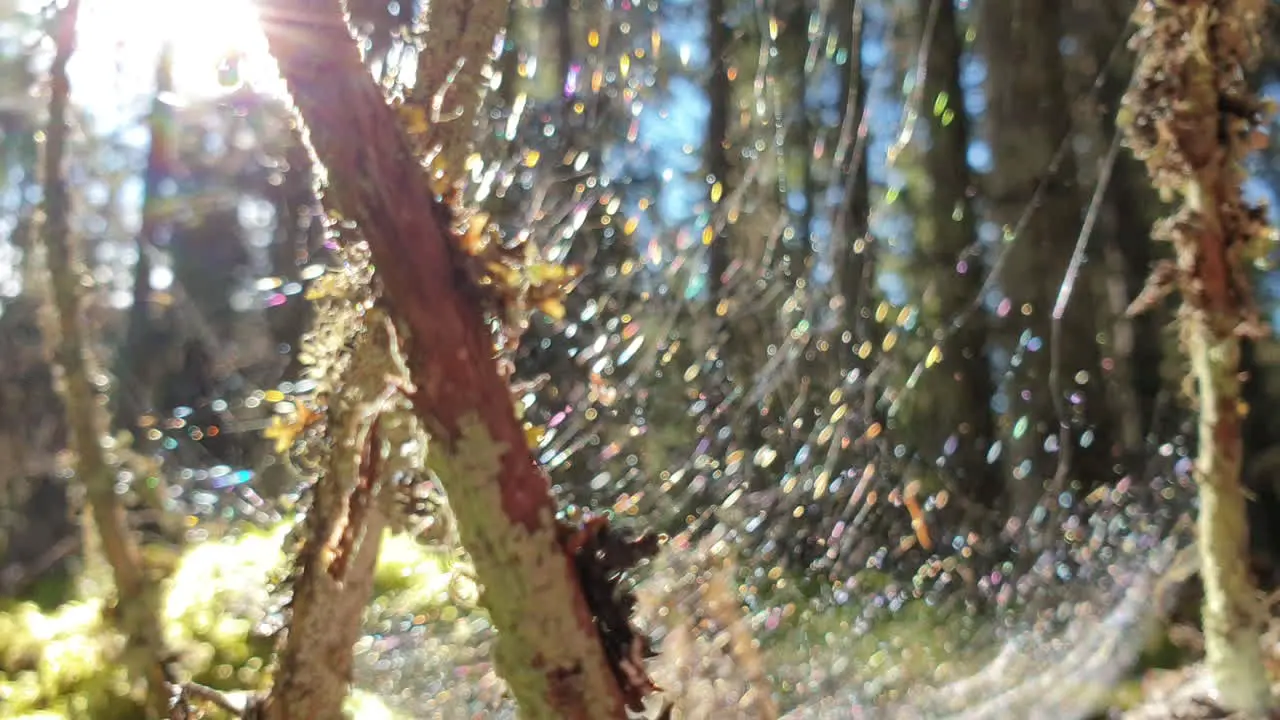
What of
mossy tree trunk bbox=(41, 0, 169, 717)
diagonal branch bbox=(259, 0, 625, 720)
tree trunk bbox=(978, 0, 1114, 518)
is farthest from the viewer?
tree trunk bbox=(978, 0, 1114, 518)

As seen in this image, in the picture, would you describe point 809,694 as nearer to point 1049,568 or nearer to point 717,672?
point 717,672

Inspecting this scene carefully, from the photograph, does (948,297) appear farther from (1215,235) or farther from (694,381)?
(1215,235)

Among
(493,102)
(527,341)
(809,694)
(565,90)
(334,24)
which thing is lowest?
(809,694)

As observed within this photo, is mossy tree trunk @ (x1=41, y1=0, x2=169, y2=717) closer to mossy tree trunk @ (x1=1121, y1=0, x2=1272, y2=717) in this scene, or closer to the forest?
the forest

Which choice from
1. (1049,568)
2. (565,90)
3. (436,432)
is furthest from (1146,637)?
(436,432)

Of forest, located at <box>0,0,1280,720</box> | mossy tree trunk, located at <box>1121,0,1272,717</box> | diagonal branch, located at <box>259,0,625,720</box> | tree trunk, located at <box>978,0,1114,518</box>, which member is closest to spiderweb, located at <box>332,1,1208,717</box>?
forest, located at <box>0,0,1280,720</box>

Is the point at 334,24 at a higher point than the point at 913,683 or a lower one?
higher

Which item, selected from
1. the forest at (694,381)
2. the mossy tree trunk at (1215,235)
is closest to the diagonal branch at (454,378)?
the forest at (694,381)

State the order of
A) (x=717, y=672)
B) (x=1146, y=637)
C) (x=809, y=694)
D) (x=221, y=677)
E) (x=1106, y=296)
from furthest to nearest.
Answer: (x=1106, y=296) → (x=221, y=677) → (x=1146, y=637) → (x=809, y=694) → (x=717, y=672)
